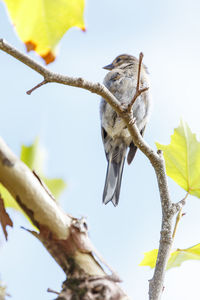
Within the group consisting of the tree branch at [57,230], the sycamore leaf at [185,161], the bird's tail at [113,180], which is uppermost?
the bird's tail at [113,180]

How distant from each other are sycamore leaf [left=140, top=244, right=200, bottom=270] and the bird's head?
3.51m

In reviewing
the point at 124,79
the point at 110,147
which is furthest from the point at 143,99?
the point at 110,147

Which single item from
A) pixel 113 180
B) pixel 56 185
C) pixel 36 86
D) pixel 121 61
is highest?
pixel 121 61

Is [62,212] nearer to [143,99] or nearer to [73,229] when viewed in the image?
[73,229]

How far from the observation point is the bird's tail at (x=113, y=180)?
12.8 feet

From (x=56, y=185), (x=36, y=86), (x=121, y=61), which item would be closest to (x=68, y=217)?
(x=56, y=185)

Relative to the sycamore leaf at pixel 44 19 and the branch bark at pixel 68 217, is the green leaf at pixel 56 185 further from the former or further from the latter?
the sycamore leaf at pixel 44 19

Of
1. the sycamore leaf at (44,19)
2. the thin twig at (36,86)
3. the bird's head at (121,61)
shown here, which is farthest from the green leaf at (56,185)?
the bird's head at (121,61)

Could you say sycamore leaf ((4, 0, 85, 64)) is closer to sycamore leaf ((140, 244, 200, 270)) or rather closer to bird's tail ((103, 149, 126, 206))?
sycamore leaf ((140, 244, 200, 270))

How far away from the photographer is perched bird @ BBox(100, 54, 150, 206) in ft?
13.5

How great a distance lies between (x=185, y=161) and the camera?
65.5 inches

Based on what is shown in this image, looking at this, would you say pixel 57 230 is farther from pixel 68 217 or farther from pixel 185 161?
pixel 185 161

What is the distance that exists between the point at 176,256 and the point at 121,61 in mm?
3729

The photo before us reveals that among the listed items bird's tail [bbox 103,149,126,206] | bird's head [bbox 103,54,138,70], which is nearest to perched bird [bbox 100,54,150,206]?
bird's tail [bbox 103,149,126,206]
